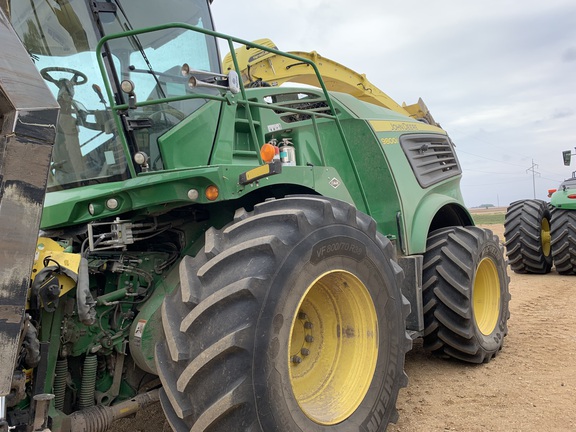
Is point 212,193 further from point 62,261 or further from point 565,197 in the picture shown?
point 565,197

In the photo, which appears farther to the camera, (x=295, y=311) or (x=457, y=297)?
(x=457, y=297)

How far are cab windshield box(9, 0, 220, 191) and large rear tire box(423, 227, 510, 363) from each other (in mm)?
2542

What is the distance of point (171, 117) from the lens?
131 inches

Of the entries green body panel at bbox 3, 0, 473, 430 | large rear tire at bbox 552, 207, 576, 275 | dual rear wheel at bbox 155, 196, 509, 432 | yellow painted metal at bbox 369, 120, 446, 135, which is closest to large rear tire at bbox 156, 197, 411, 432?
dual rear wheel at bbox 155, 196, 509, 432

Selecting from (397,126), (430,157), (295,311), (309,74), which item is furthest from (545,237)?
(295,311)

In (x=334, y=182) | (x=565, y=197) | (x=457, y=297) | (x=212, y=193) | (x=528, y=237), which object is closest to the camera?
(x=212, y=193)

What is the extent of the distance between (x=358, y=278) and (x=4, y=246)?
179 centimetres

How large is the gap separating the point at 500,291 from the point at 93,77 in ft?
13.5

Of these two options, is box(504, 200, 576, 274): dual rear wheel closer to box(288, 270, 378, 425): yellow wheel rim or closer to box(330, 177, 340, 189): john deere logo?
box(330, 177, 340, 189): john deere logo

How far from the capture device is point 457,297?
4.37 meters

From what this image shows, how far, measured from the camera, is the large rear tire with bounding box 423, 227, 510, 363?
14.4 ft

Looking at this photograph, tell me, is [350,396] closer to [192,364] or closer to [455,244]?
Result: [192,364]

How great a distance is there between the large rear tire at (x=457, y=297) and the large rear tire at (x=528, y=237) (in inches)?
236

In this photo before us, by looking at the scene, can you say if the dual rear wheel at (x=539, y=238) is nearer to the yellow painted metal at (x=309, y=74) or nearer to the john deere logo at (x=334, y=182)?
the yellow painted metal at (x=309, y=74)
